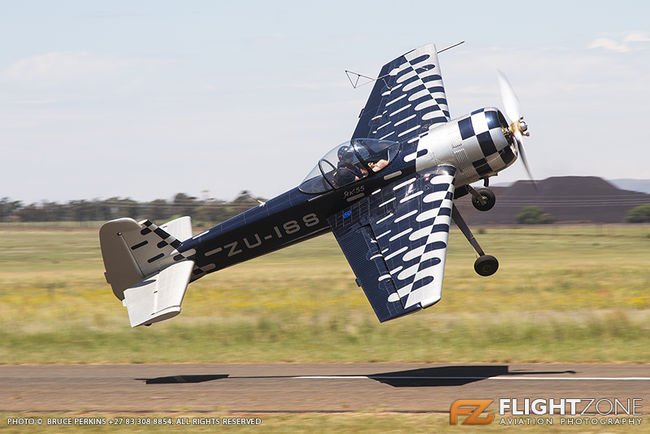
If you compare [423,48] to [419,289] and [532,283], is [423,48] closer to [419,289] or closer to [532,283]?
[419,289]

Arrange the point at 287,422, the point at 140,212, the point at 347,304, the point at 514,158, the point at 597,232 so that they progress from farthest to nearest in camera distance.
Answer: the point at 140,212
the point at 597,232
the point at 347,304
the point at 514,158
the point at 287,422

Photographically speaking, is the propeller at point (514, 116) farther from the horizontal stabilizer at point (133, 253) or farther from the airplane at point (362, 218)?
the horizontal stabilizer at point (133, 253)

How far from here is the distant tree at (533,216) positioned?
85319 millimetres

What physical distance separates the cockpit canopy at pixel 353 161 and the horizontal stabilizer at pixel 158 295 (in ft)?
11.8

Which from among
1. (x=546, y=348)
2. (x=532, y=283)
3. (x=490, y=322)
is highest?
(x=546, y=348)

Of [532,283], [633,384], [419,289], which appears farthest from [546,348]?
[532,283]

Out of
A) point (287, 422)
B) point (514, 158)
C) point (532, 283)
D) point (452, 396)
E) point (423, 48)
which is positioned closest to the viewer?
point (287, 422)

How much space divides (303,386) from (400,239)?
3.47 meters

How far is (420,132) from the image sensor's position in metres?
16.5

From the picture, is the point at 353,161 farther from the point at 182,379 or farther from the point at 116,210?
the point at 116,210

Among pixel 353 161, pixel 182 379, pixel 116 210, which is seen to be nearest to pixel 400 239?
pixel 353 161

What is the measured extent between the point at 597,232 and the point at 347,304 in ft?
154

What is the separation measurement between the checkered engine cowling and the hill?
7370 centimetres

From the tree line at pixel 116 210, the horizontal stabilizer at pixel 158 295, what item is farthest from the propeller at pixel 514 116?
the tree line at pixel 116 210
